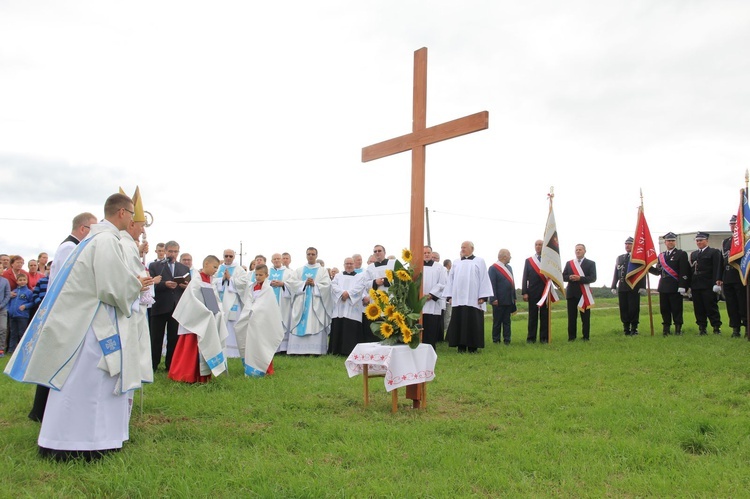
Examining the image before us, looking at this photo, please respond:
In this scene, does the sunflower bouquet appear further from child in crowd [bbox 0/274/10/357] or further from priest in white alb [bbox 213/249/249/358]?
child in crowd [bbox 0/274/10/357]

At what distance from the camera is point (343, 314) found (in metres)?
12.8

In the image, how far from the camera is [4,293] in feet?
39.5

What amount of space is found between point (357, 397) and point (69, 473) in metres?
3.56

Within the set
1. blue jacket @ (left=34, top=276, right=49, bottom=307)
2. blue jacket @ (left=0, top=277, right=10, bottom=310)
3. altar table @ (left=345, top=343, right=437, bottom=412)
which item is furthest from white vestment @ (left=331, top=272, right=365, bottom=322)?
blue jacket @ (left=0, top=277, right=10, bottom=310)

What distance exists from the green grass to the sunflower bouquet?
84 cm

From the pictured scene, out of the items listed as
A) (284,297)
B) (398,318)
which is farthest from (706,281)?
(284,297)

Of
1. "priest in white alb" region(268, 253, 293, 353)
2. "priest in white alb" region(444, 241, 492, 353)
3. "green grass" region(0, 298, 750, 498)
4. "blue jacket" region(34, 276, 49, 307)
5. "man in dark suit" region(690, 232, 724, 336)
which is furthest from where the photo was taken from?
"priest in white alb" region(268, 253, 293, 353)

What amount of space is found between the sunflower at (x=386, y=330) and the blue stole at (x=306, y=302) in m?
6.32

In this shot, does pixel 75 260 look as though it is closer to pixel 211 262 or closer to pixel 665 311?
pixel 211 262

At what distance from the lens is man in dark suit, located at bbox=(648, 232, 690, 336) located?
1269 cm

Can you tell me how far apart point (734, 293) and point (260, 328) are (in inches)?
370

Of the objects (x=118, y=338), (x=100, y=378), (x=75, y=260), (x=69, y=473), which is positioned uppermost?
(x=75, y=260)

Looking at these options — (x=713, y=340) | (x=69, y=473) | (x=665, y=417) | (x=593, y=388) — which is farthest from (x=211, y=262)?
(x=713, y=340)

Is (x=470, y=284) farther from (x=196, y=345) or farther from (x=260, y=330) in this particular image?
(x=196, y=345)
